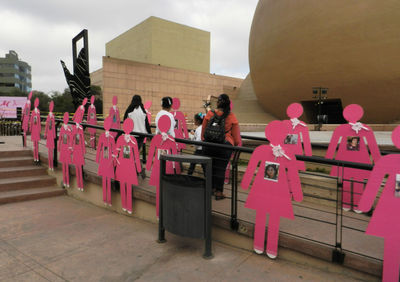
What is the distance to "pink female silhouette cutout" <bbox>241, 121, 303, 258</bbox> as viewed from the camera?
3047 mm

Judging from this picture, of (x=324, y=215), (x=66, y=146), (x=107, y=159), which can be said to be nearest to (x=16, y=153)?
(x=66, y=146)

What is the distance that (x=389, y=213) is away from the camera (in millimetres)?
2494

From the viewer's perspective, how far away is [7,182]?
602cm

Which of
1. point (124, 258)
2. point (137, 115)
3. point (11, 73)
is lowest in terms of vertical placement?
point (124, 258)

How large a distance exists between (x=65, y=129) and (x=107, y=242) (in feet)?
10.6

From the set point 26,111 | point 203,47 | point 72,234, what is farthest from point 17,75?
point 72,234

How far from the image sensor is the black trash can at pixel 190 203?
3205mm

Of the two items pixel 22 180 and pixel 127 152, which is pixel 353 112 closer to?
pixel 127 152

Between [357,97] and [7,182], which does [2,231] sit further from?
[357,97]

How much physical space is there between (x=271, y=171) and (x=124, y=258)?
80.1 inches

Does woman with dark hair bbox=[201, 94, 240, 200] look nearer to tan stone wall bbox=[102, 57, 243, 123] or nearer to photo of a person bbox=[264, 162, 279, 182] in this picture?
photo of a person bbox=[264, 162, 279, 182]

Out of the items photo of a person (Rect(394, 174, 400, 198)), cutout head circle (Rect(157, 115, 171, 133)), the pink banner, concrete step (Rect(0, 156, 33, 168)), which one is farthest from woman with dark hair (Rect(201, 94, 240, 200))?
the pink banner

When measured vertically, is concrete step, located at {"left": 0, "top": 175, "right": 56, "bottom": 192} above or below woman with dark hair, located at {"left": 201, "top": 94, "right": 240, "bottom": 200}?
below

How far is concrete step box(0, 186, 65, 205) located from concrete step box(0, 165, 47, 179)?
2.21 feet
